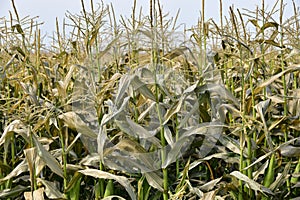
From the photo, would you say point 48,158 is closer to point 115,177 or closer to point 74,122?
point 74,122

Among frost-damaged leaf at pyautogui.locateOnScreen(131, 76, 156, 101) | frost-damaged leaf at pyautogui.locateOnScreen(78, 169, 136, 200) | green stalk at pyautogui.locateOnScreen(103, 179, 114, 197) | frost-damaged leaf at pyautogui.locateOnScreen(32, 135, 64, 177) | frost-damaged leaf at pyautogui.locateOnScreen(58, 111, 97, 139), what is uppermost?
frost-damaged leaf at pyautogui.locateOnScreen(131, 76, 156, 101)

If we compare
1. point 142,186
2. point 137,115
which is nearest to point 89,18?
point 137,115

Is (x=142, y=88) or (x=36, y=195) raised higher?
(x=142, y=88)

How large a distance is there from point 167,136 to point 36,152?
1.83ft

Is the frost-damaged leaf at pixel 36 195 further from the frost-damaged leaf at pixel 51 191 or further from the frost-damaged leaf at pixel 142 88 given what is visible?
the frost-damaged leaf at pixel 142 88

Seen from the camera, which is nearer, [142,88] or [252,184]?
[252,184]

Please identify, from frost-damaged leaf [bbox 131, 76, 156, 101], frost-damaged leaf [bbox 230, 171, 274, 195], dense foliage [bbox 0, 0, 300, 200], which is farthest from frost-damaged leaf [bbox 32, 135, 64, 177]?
frost-damaged leaf [bbox 230, 171, 274, 195]

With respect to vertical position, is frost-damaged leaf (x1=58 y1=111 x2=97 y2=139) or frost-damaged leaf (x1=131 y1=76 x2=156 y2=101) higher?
frost-damaged leaf (x1=131 y1=76 x2=156 y2=101)

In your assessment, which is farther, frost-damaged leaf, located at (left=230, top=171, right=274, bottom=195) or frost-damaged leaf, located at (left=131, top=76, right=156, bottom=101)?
frost-damaged leaf, located at (left=131, top=76, right=156, bottom=101)

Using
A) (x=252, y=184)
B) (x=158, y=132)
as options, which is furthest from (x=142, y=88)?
(x=252, y=184)

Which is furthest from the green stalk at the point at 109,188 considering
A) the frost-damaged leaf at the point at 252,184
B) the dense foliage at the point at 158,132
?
the frost-damaged leaf at the point at 252,184

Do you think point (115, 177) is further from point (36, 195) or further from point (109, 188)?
point (36, 195)

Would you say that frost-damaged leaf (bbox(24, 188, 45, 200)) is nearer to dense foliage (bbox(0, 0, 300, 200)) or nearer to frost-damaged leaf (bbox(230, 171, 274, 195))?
dense foliage (bbox(0, 0, 300, 200))

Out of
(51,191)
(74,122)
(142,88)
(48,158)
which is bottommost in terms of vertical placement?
(51,191)
